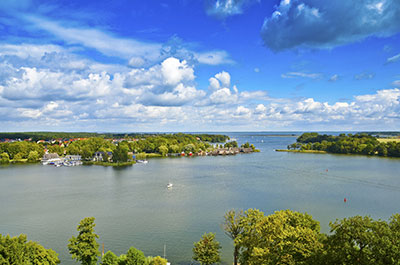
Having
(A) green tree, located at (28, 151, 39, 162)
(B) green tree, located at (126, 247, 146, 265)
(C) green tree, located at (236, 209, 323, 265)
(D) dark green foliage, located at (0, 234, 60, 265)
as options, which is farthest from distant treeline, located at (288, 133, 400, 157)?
(D) dark green foliage, located at (0, 234, 60, 265)

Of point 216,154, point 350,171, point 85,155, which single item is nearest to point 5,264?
point 350,171

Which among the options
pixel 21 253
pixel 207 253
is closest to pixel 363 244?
pixel 207 253

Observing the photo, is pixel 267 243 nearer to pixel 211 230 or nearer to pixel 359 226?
pixel 359 226

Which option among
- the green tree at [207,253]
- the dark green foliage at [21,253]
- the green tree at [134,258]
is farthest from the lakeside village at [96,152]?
the green tree at [134,258]

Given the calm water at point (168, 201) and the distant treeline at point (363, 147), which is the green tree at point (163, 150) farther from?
the distant treeline at point (363, 147)

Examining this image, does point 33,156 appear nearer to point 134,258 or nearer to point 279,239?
point 134,258

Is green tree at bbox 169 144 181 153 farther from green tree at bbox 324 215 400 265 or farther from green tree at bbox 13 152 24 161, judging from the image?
green tree at bbox 324 215 400 265
